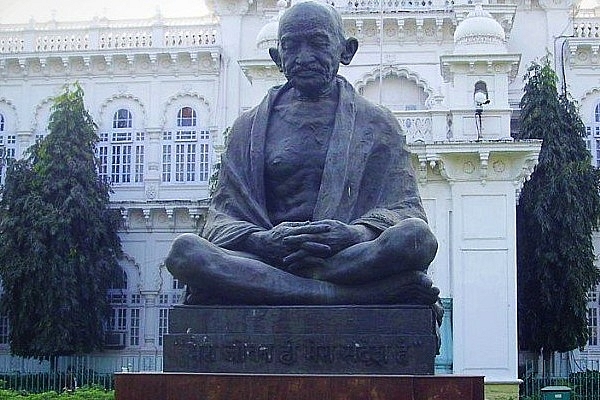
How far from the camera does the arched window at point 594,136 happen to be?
30.7 meters

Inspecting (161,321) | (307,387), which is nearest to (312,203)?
(307,387)

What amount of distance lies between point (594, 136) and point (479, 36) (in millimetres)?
7234

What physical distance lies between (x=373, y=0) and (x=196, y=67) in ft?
21.2

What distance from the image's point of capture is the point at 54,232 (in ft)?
90.6

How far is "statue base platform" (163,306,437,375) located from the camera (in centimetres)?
604

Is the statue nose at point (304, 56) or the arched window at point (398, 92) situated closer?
the statue nose at point (304, 56)

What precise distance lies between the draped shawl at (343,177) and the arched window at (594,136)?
81.7ft

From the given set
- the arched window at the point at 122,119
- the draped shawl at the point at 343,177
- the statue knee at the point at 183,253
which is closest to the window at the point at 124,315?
the arched window at the point at 122,119

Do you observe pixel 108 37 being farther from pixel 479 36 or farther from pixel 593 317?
pixel 593 317

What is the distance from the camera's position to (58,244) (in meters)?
28.0

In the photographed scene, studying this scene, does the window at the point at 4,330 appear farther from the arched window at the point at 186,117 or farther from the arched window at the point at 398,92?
the arched window at the point at 398,92

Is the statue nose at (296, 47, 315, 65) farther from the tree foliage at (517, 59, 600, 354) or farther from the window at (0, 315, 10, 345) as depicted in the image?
the window at (0, 315, 10, 345)

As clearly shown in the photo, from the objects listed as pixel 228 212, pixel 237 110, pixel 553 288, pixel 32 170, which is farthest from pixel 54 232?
pixel 228 212

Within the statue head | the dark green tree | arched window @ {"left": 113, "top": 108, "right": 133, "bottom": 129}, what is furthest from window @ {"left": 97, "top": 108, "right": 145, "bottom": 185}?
the statue head
